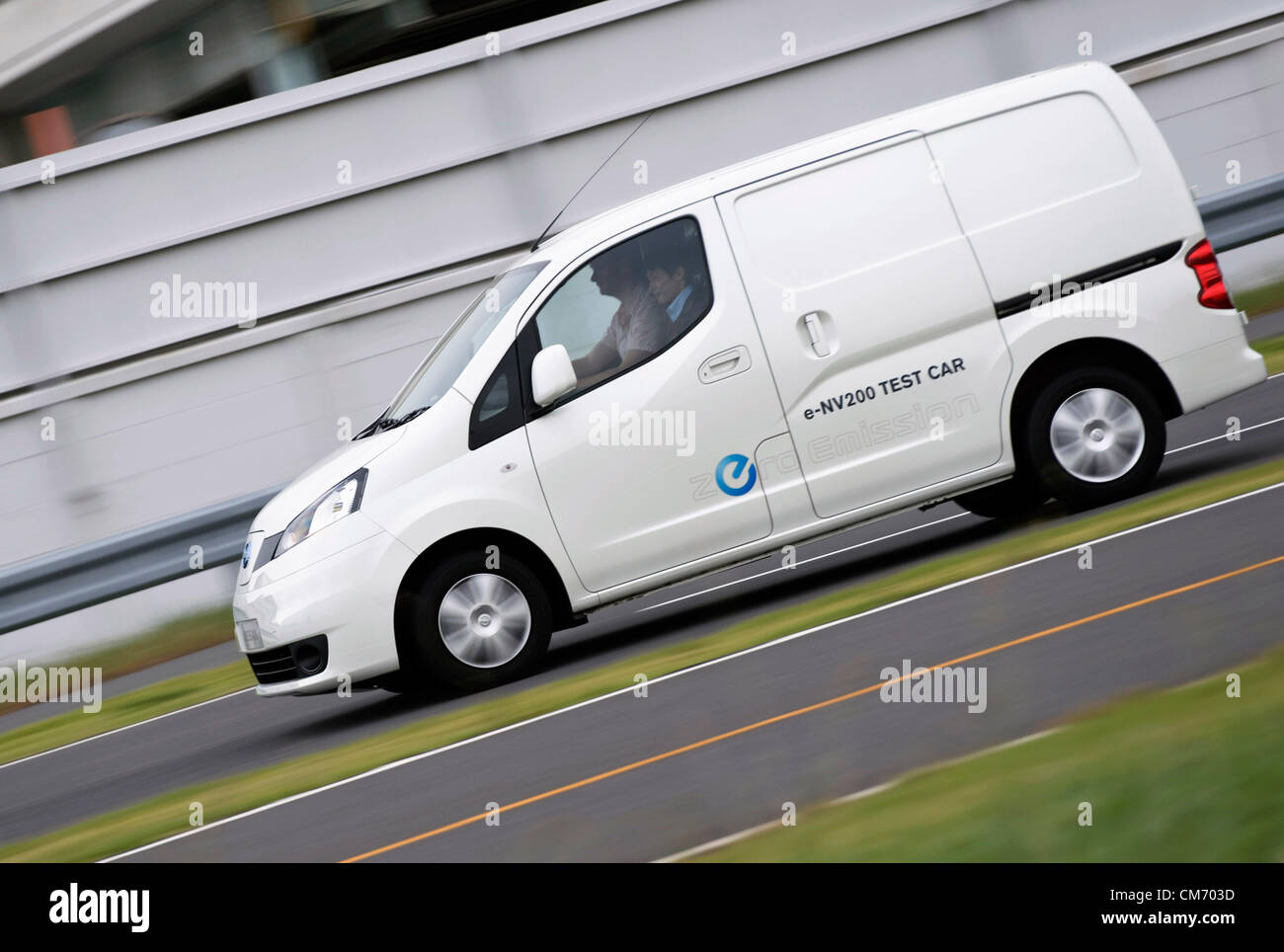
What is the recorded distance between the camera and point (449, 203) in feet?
53.7

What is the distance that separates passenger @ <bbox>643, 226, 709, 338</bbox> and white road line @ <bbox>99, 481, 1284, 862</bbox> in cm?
169

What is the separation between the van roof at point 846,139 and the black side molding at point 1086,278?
922mm

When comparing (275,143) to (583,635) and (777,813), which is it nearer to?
(583,635)

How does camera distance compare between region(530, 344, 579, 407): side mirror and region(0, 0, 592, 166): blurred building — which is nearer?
region(530, 344, 579, 407): side mirror

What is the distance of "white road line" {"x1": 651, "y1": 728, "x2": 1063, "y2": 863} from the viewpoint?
4926 mm

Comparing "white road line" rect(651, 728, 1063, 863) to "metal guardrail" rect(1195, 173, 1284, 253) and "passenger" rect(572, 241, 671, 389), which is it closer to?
"passenger" rect(572, 241, 671, 389)

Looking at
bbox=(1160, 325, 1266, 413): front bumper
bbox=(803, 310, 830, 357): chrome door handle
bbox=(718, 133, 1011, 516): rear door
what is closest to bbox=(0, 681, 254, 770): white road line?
bbox=(718, 133, 1011, 516): rear door

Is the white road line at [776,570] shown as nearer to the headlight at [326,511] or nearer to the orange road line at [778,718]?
the headlight at [326,511]

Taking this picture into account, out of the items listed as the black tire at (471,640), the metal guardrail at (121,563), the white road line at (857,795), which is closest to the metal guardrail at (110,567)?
the metal guardrail at (121,563)

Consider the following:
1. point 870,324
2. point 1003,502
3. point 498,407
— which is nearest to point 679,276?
point 870,324

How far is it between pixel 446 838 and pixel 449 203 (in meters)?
11.4

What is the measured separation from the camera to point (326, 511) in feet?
26.7

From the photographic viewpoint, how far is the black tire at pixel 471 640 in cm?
803
